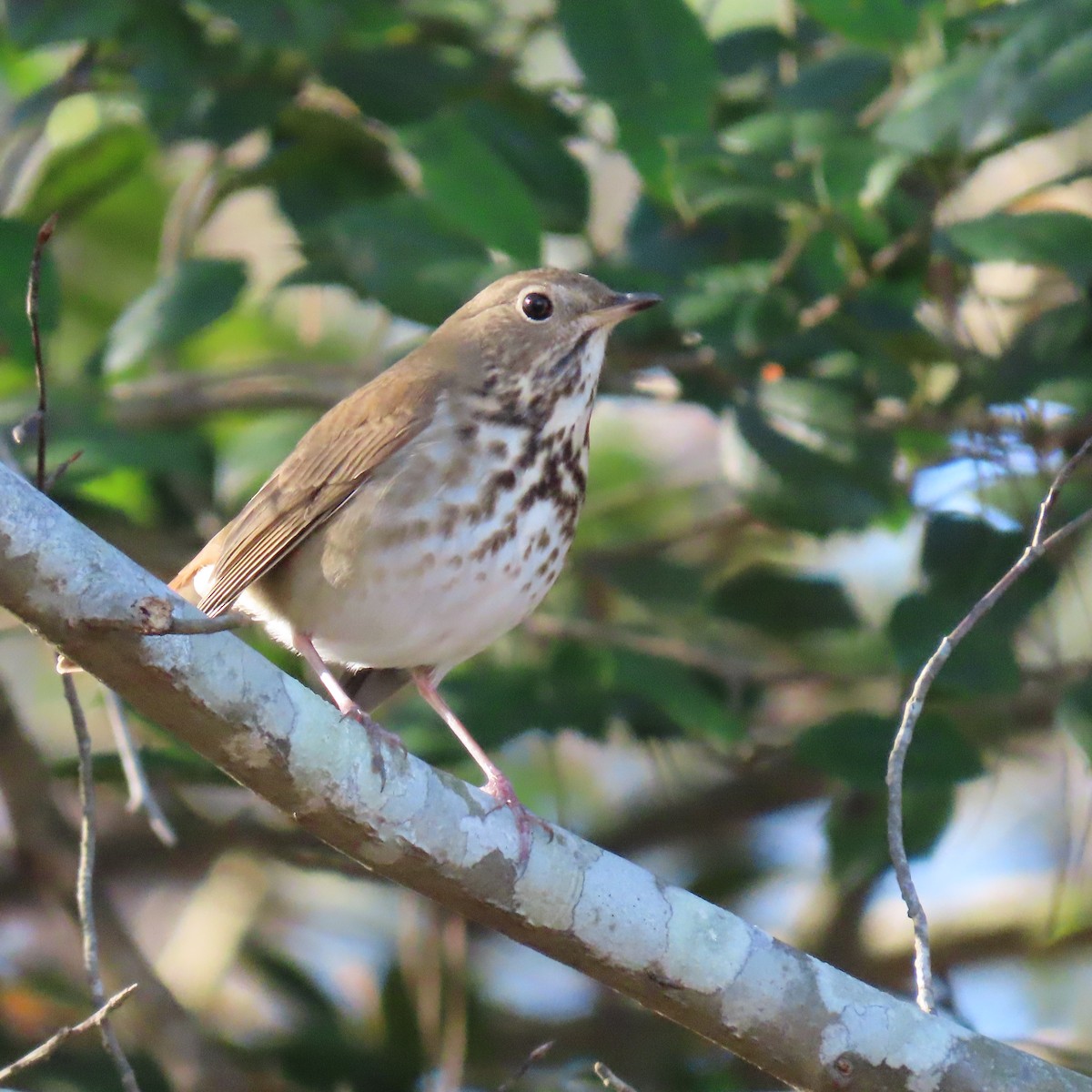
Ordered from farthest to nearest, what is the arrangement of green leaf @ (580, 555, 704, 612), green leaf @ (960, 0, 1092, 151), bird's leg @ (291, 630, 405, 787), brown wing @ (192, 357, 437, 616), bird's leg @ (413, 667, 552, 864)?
green leaf @ (580, 555, 704, 612) → brown wing @ (192, 357, 437, 616) → green leaf @ (960, 0, 1092, 151) → bird's leg @ (413, 667, 552, 864) → bird's leg @ (291, 630, 405, 787)

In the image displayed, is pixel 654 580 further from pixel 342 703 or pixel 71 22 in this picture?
pixel 71 22

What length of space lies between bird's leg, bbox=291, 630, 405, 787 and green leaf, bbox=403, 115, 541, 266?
1.16m

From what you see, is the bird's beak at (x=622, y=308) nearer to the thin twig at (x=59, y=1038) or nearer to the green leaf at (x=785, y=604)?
the green leaf at (x=785, y=604)

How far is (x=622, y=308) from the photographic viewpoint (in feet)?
15.0

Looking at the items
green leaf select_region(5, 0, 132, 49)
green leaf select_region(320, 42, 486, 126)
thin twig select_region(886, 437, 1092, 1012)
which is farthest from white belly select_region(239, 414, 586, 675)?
green leaf select_region(5, 0, 132, 49)

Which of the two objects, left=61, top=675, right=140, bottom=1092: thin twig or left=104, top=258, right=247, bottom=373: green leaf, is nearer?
left=61, top=675, right=140, bottom=1092: thin twig

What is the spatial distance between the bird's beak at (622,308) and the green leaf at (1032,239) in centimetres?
79

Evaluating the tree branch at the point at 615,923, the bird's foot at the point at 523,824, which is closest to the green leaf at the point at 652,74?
the bird's foot at the point at 523,824

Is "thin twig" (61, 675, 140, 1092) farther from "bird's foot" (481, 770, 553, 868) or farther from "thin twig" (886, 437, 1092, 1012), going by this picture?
"thin twig" (886, 437, 1092, 1012)

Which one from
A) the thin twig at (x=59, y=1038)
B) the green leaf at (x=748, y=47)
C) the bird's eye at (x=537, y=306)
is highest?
the green leaf at (x=748, y=47)

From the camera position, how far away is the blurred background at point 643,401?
14.8ft

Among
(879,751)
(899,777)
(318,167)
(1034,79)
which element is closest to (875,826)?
(879,751)

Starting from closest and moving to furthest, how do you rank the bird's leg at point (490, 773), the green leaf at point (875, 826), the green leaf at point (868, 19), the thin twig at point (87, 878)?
the bird's leg at point (490, 773) < the thin twig at point (87, 878) < the green leaf at point (868, 19) < the green leaf at point (875, 826)

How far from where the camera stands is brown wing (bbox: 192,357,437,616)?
14.1 feet
